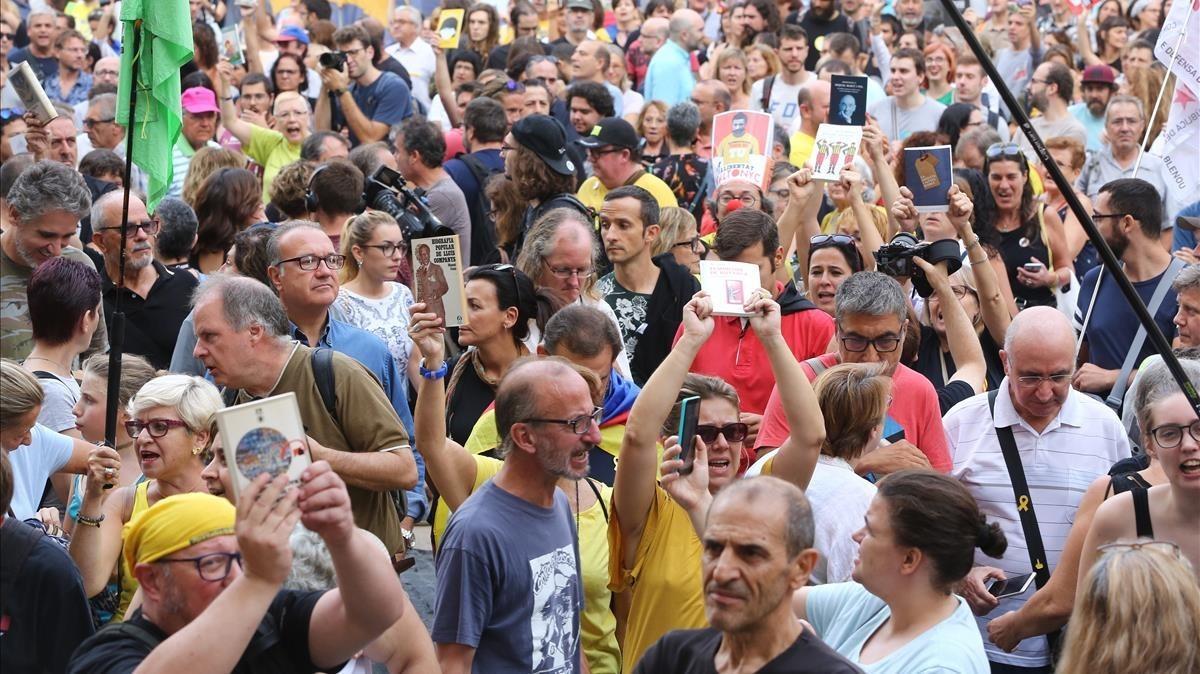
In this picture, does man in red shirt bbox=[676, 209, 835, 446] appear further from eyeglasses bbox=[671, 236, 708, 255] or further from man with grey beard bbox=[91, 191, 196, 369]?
man with grey beard bbox=[91, 191, 196, 369]

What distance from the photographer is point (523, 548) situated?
167 inches

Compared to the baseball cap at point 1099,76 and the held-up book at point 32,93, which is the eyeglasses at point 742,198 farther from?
the baseball cap at point 1099,76

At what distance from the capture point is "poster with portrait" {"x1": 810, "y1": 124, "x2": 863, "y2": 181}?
7734 mm

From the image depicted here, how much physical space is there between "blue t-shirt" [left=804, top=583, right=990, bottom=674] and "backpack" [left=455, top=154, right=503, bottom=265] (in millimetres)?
5860

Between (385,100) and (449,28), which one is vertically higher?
(449,28)

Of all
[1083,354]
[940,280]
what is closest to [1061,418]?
[940,280]

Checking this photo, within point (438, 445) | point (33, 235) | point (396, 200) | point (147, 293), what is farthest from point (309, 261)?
point (33, 235)

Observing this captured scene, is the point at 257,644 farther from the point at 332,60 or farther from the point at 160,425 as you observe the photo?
the point at 332,60

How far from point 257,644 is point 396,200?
412 cm

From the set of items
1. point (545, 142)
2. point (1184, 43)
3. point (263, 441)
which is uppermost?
point (1184, 43)

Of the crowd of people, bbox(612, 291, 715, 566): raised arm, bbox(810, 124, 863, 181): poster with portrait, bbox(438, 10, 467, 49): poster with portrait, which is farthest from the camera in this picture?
bbox(438, 10, 467, 49): poster with portrait

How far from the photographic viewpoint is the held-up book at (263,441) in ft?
10.3

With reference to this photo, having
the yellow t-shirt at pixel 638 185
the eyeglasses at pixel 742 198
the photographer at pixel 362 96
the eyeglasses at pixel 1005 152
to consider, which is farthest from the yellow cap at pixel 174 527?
the photographer at pixel 362 96

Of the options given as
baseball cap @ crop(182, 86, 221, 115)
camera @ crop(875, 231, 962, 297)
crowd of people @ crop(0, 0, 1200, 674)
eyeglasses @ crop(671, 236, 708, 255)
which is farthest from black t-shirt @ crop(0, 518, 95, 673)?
baseball cap @ crop(182, 86, 221, 115)
